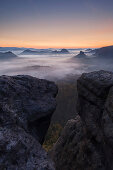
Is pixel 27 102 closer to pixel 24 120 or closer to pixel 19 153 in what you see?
pixel 24 120

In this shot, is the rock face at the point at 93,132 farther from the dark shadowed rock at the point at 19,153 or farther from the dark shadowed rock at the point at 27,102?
the dark shadowed rock at the point at 19,153

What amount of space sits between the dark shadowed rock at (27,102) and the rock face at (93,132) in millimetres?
4322

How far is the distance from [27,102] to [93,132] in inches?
307

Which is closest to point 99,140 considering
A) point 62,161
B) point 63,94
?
point 62,161

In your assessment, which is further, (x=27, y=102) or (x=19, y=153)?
(x=27, y=102)

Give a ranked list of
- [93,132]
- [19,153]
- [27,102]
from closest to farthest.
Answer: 1. [19,153]
2. [27,102]
3. [93,132]

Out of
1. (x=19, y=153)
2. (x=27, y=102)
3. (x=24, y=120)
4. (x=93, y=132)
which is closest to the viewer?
(x=19, y=153)

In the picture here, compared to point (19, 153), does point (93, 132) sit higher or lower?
lower

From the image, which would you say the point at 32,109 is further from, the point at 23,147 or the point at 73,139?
the point at 73,139

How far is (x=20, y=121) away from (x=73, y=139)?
9285 millimetres

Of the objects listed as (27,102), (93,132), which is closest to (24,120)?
(27,102)

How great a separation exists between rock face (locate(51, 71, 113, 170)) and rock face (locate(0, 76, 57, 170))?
14.2ft

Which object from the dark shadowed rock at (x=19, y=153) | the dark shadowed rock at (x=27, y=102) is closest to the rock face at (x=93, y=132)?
the dark shadowed rock at (x=27, y=102)

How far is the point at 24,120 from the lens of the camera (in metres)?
11.1
